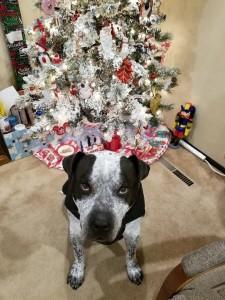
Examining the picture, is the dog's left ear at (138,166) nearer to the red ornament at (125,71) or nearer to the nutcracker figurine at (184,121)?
the red ornament at (125,71)

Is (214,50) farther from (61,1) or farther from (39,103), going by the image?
(39,103)

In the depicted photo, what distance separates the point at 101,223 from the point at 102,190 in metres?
0.14

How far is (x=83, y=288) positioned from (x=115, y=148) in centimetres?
129

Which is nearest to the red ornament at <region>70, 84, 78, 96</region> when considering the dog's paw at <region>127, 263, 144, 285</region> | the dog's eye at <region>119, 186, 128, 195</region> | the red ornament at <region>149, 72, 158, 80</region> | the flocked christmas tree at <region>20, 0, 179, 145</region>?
the flocked christmas tree at <region>20, 0, 179, 145</region>

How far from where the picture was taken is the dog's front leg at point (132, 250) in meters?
1.40

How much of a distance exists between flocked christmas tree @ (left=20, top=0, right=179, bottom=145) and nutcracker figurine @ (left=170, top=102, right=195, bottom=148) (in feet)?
0.90

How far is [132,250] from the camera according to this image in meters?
1.48

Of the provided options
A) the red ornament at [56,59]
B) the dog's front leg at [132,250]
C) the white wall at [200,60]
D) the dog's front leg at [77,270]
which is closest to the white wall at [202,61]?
the white wall at [200,60]

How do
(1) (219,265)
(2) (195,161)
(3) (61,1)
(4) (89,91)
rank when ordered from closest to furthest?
(1) (219,265) → (3) (61,1) → (4) (89,91) → (2) (195,161)

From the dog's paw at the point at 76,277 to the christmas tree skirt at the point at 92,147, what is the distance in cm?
108

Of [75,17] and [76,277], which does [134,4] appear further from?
[76,277]

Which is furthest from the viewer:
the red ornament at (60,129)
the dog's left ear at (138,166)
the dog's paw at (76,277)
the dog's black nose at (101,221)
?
the red ornament at (60,129)

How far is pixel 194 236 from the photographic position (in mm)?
1824

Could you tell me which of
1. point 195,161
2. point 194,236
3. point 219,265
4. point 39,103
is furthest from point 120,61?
point 219,265
